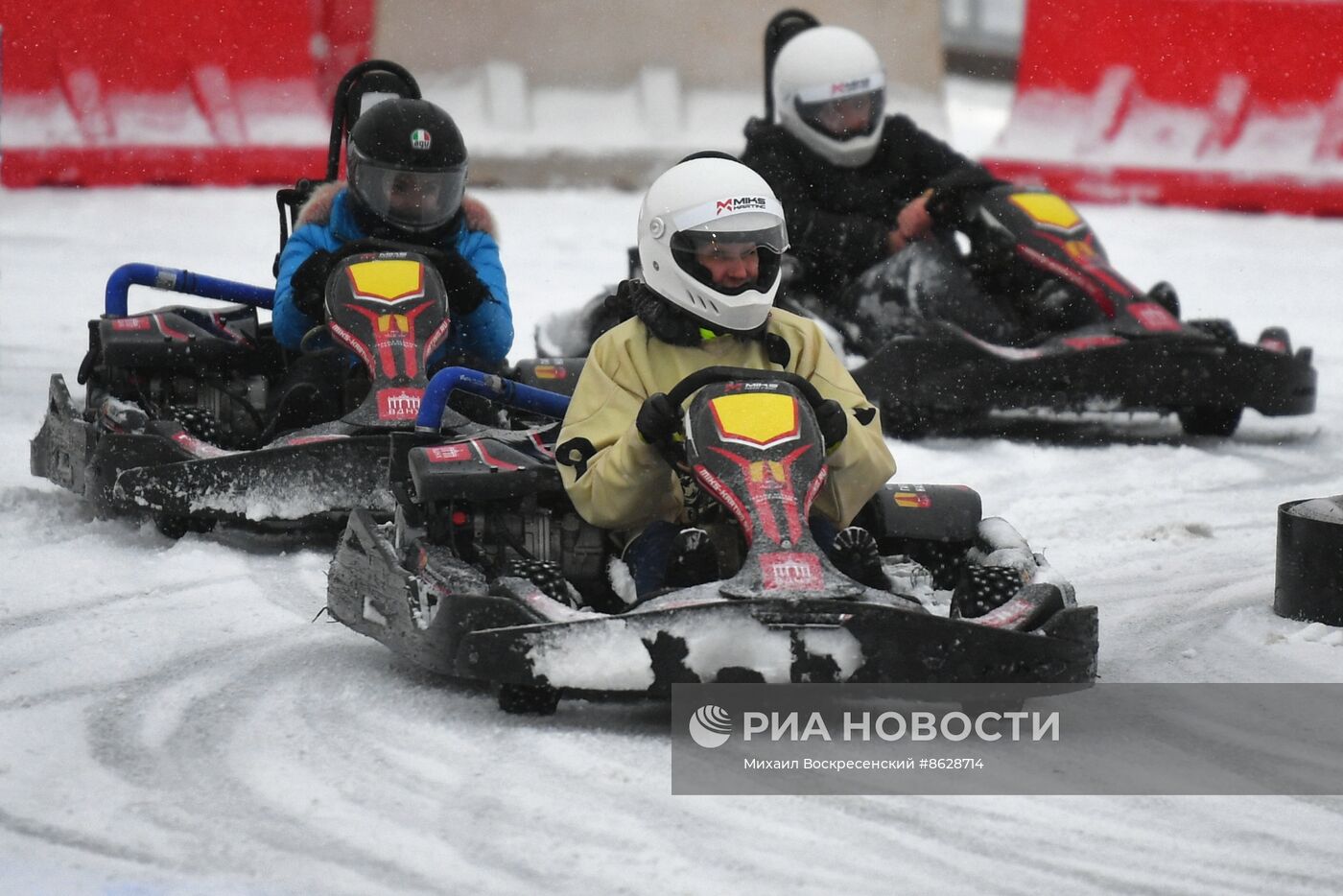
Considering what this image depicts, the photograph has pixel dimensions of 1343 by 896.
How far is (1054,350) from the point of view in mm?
8164

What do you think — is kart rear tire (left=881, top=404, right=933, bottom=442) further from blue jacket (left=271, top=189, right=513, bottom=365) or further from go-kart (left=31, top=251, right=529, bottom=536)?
go-kart (left=31, top=251, right=529, bottom=536)

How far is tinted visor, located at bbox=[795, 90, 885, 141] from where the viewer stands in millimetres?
9125

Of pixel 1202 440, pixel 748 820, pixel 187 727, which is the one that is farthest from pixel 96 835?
pixel 1202 440

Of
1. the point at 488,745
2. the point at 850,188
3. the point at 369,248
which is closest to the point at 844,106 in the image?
the point at 850,188

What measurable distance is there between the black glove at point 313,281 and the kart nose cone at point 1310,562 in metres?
2.88

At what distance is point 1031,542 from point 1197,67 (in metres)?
7.27

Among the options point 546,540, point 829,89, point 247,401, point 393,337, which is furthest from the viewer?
point 829,89

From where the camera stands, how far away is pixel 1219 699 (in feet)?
16.2

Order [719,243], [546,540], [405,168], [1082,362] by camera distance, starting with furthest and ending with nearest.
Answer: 1. [1082,362]
2. [405,168]
3. [546,540]
4. [719,243]

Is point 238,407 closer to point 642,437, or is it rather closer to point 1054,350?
point 642,437

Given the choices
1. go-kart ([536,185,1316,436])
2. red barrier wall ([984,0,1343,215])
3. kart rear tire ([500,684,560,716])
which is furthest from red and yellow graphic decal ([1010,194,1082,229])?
red barrier wall ([984,0,1343,215])

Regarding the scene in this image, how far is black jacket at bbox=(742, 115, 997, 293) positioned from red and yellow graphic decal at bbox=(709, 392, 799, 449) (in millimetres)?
4142

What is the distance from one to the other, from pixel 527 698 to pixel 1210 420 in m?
4.77

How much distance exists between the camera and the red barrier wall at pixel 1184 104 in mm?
13016
